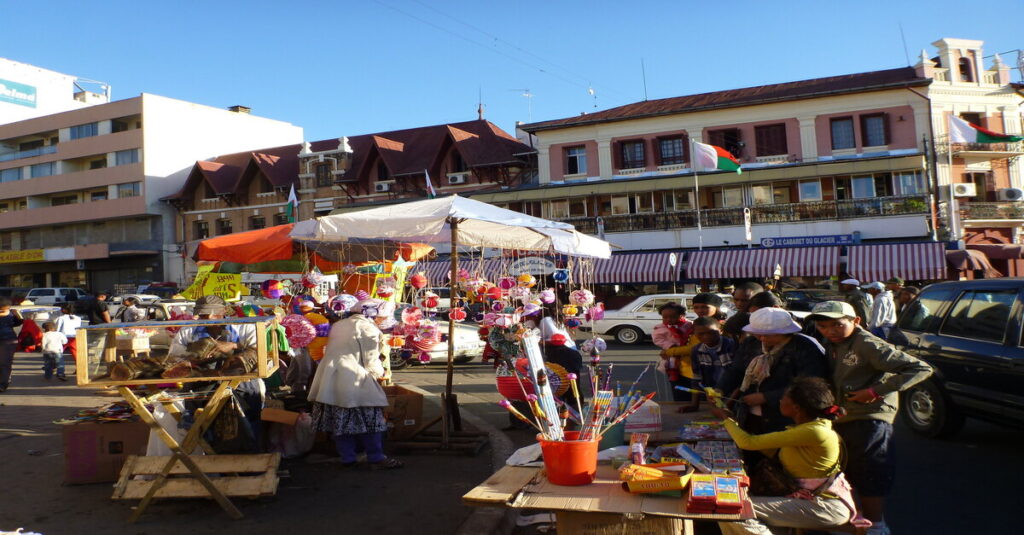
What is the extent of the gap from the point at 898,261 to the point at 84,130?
4848 cm

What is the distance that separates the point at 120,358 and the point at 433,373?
8825 mm

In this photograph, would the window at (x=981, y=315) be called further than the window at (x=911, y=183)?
No

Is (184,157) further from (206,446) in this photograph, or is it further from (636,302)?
(206,446)

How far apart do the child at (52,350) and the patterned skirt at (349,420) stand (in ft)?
31.4

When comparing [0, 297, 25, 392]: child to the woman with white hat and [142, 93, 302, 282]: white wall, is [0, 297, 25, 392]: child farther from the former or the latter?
[142, 93, 302, 282]: white wall

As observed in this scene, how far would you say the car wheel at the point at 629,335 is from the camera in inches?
709

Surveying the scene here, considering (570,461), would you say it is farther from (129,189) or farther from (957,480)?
(129,189)

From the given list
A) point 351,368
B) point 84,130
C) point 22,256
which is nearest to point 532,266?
point 351,368

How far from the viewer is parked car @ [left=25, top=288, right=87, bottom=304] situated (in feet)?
116

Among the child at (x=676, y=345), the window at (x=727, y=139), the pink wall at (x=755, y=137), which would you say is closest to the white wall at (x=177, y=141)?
the window at (x=727, y=139)

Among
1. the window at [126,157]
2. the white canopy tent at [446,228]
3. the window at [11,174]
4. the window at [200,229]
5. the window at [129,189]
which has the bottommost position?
the white canopy tent at [446,228]

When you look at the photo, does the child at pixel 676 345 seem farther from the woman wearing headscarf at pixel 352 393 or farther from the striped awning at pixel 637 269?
the striped awning at pixel 637 269

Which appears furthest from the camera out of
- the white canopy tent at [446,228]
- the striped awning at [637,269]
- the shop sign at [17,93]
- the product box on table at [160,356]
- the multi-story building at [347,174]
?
the shop sign at [17,93]

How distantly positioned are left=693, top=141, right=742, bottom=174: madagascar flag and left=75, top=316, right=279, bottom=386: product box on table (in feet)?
73.6
